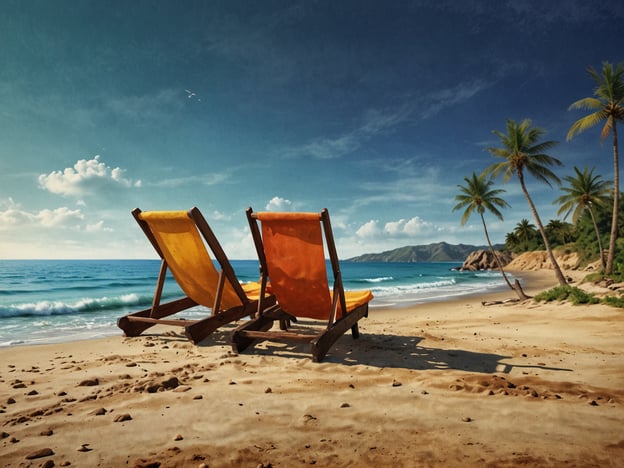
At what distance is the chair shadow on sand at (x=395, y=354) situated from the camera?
413 centimetres

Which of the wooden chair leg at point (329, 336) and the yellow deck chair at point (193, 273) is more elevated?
the yellow deck chair at point (193, 273)

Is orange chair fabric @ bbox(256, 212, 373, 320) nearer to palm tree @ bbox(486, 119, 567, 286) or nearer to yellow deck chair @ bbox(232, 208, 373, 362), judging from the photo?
yellow deck chair @ bbox(232, 208, 373, 362)

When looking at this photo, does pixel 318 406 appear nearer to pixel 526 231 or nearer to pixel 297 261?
pixel 297 261

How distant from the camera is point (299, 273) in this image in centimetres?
474

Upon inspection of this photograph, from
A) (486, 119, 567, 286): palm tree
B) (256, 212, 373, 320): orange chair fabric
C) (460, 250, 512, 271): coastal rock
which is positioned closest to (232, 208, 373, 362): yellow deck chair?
(256, 212, 373, 320): orange chair fabric

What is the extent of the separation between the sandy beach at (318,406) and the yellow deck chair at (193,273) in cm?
59

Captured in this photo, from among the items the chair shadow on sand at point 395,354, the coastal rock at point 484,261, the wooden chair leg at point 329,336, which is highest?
the coastal rock at point 484,261

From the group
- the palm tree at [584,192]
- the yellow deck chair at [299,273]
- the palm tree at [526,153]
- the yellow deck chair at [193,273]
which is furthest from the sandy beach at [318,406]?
the palm tree at [584,192]

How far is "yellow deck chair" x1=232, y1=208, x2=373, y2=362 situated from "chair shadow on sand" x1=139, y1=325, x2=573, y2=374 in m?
0.35

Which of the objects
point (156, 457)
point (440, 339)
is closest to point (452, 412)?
point (156, 457)

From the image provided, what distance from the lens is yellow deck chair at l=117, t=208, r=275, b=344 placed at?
512cm

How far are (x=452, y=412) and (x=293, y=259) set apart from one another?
2751 mm

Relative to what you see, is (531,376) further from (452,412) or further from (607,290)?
(607,290)

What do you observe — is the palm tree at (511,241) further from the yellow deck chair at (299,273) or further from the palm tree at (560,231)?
the yellow deck chair at (299,273)
